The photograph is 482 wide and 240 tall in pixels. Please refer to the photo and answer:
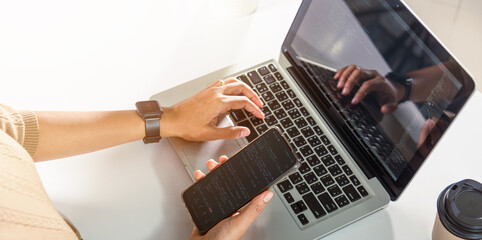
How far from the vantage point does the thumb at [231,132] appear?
91 centimetres

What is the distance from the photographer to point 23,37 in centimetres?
111

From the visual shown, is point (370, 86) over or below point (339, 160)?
over

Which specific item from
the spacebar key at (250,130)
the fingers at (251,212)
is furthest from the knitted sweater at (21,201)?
the spacebar key at (250,130)

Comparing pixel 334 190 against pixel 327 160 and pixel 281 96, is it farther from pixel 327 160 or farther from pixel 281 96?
pixel 281 96

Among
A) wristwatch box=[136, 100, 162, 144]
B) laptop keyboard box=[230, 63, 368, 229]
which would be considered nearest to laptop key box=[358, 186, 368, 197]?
laptop keyboard box=[230, 63, 368, 229]

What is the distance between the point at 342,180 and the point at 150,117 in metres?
0.36

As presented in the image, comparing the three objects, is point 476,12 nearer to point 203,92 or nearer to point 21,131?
point 203,92

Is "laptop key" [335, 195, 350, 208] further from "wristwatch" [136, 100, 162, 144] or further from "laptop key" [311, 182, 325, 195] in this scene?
"wristwatch" [136, 100, 162, 144]

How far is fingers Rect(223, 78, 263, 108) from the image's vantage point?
96 cm

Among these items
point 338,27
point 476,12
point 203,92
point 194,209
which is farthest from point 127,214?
point 476,12

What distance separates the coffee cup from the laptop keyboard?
148 millimetres

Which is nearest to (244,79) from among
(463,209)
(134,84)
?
(134,84)

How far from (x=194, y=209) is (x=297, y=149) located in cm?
22

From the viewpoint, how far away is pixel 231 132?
0.91 meters
